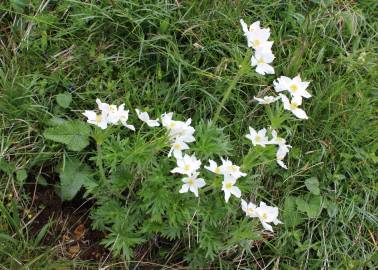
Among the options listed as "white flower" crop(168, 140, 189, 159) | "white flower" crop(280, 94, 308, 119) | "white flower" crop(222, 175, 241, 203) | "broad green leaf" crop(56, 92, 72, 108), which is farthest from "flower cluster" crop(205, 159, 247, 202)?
"broad green leaf" crop(56, 92, 72, 108)

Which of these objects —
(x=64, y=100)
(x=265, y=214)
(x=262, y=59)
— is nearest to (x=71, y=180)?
(x=64, y=100)

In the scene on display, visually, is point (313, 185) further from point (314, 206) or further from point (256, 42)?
point (256, 42)

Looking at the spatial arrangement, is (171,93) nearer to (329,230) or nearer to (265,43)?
(265,43)

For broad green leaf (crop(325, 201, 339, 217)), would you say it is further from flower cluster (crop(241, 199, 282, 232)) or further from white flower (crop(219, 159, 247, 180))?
white flower (crop(219, 159, 247, 180))

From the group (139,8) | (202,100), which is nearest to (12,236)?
(202,100)

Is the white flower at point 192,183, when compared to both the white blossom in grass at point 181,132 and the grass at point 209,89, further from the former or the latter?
the grass at point 209,89

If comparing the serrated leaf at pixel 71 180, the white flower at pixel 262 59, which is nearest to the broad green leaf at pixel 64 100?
the serrated leaf at pixel 71 180
